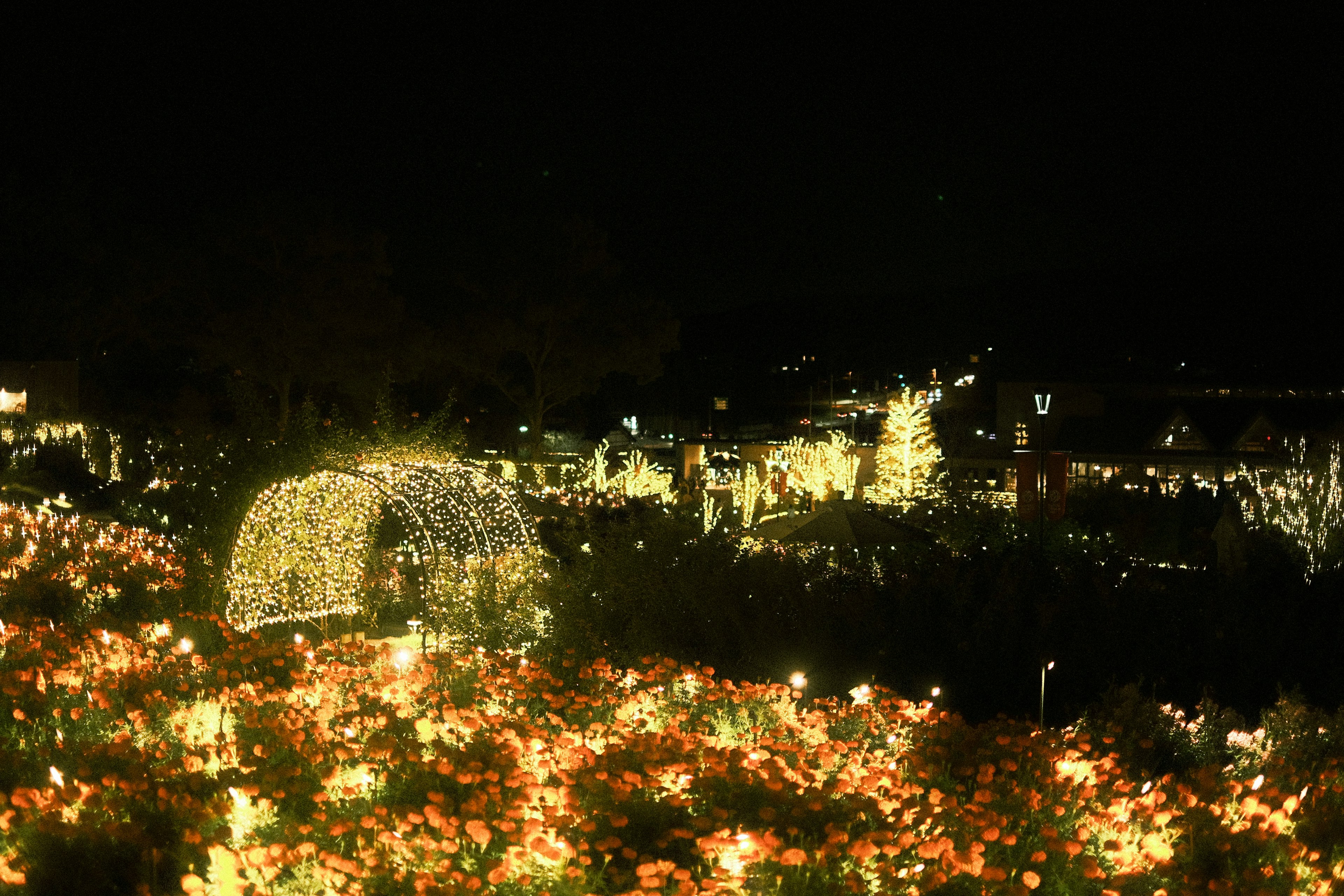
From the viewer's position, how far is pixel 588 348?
32.1 metres

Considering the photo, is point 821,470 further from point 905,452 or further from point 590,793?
point 590,793

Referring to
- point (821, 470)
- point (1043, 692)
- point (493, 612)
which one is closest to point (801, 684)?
point (1043, 692)

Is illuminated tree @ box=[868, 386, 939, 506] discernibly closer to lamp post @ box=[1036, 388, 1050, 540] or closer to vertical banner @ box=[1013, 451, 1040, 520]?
vertical banner @ box=[1013, 451, 1040, 520]

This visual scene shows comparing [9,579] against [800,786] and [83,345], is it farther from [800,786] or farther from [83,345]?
[83,345]

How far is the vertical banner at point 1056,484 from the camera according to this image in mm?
16109

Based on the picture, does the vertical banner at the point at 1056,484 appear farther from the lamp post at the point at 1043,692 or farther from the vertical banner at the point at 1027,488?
the lamp post at the point at 1043,692

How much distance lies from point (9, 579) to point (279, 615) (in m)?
2.06

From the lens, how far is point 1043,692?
5617 mm

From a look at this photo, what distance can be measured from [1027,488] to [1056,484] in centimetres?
63

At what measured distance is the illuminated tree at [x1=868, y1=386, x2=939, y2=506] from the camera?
21875 mm

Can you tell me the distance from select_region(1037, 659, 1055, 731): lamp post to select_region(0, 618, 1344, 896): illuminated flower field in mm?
241

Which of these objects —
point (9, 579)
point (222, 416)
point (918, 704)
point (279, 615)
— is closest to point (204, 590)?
point (279, 615)

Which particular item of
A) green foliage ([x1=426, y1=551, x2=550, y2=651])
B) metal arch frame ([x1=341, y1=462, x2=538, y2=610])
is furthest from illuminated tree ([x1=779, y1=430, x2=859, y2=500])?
green foliage ([x1=426, y1=551, x2=550, y2=651])

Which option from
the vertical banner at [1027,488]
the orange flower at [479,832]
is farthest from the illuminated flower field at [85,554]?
the vertical banner at [1027,488]
